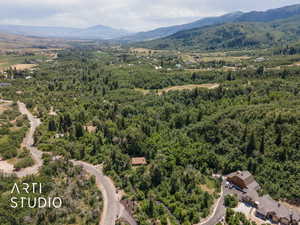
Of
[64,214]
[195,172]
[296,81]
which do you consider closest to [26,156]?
[64,214]

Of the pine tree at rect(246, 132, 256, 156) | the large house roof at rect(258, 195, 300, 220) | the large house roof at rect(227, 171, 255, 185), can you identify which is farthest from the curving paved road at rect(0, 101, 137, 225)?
the pine tree at rect(246, 132, 256, 156)

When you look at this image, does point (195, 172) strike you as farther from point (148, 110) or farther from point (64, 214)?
point (148, 110)

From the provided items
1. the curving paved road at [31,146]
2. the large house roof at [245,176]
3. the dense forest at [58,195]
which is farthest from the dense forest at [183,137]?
the dense forest at [58,195]

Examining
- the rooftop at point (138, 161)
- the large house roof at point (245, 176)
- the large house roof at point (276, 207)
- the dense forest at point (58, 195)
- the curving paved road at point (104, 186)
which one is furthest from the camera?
the rooftop at point (138, 161)

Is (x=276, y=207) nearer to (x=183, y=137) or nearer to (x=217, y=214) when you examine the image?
(x=217, y=214)

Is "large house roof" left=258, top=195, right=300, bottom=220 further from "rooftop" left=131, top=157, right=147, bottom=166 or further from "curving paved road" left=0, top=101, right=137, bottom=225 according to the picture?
"rooftop" left=131, top=157, right=147, bottom=166

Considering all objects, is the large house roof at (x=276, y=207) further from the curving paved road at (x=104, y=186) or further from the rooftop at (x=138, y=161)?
the rooftop at (x=138, y=161)

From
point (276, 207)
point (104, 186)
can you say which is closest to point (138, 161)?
point (104, 186)

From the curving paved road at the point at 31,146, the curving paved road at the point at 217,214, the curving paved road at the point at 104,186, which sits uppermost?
the curving paved road at the point at 31,146
